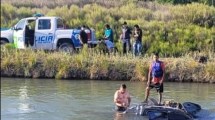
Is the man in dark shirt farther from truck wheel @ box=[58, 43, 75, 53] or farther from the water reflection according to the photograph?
the water reflection

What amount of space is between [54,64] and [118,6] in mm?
17546

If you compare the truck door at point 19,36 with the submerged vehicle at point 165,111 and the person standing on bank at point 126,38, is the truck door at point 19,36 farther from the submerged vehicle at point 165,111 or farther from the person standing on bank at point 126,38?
the submerged vehicle at point 165,111

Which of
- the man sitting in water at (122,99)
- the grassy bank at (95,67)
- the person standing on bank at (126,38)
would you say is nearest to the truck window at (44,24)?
the grassy bank at (95,67)

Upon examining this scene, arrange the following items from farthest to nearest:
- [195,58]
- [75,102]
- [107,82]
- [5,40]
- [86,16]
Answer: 1. [86,16]
2. [5,40]
3. [195,58]
4. [107,82]
5. [75,102]

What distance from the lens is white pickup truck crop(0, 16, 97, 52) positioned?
2833cm

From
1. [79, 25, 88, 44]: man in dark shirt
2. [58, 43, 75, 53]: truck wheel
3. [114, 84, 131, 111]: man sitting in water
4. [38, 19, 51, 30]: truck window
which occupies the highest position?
[38, 19, 51, 30]: truck window

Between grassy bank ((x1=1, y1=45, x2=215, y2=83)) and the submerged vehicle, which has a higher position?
grassy bank ((x1=1, y1=45, x2=215, y2=83))

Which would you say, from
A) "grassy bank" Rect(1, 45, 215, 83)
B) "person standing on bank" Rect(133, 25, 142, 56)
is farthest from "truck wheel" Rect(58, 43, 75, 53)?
"person standing on bank" Rect(133, 25, 142, 56)

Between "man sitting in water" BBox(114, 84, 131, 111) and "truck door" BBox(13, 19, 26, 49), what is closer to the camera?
"man sitting in water" BBox(114, 84, 131, 111)

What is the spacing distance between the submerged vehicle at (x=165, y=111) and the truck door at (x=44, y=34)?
39.6ft

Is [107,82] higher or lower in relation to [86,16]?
lower

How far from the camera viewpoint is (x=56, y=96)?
2053 centimetres

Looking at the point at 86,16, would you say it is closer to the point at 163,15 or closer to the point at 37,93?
the point at 163,15

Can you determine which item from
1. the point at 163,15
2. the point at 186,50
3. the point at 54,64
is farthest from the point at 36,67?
the point at 163,15
